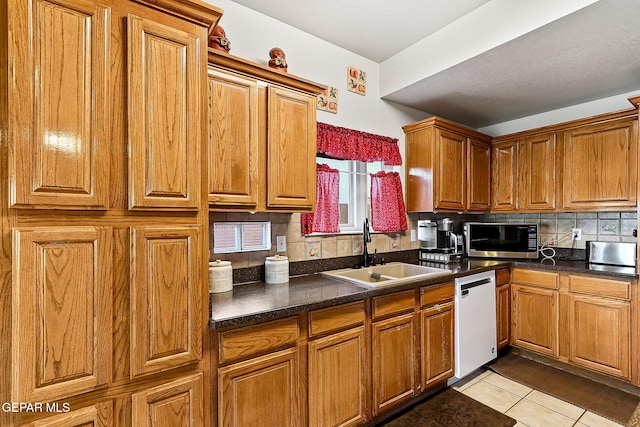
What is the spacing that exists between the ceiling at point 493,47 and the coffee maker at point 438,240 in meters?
1.21

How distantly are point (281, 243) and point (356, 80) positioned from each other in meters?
1.57

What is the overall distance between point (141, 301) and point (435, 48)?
2578 millimetres

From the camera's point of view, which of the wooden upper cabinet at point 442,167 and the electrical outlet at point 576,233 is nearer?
the wooden upper cabinet at point 442,167

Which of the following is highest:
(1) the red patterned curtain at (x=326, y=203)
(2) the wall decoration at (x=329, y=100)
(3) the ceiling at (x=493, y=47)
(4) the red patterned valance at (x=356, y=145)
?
(3) the ceiling at (x=493, y=47)

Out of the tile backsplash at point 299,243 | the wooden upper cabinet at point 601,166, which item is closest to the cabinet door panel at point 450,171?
the tile backsplash at point 299,243

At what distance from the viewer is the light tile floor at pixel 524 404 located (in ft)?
6.74

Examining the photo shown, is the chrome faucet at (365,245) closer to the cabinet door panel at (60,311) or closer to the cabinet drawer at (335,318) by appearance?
the cabinet drawer at (335,318)

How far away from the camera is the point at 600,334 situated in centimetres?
249

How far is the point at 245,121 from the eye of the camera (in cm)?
172

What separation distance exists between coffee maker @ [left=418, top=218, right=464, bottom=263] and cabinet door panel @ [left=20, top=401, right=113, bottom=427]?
2595 millimetres

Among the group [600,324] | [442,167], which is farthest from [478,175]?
[600,324]

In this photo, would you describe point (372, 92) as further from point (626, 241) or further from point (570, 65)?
point (626, 241)

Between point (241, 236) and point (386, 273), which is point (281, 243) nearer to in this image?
point (241, 236)

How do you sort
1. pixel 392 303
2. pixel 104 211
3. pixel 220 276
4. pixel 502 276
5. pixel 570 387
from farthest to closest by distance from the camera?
1. pixel 502 276
2. pixel 570 387
3. pixel 392 303
4. pixel 220 276
5. pixel 104 211
